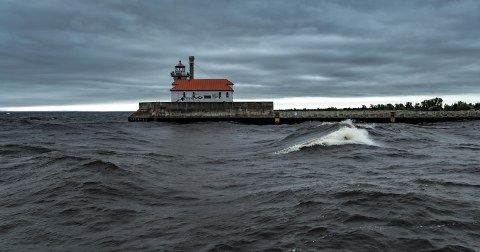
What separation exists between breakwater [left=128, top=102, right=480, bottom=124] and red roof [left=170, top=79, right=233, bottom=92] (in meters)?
4.55

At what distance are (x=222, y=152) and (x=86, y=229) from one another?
1295 centimetres

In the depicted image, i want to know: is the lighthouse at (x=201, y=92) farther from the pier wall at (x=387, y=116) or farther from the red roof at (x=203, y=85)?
the pier wall at (x=387, y=116)

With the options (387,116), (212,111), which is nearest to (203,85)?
(212,111)

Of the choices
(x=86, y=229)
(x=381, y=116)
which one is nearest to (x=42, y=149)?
(x=86, y=229)

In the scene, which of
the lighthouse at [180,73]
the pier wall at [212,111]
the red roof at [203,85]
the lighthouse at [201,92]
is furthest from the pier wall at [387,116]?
the lighthouse at [180,73]

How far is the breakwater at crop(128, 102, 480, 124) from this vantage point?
52.5 metres

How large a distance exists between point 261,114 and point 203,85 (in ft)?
37.0

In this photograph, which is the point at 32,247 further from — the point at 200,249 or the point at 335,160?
the point at 335,160

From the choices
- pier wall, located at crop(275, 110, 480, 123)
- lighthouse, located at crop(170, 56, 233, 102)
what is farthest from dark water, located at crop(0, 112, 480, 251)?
lighthouse, located at crop(170, 56, 233, 102)

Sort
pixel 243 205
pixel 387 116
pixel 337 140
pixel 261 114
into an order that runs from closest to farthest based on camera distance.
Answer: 1. pixel 243 205
2. pixel 337 140
3. pixel 387 116
4. pixel 261 114

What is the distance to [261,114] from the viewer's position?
55.6 meters

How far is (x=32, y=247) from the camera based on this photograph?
675 cm

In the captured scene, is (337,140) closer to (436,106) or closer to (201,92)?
(201,92)

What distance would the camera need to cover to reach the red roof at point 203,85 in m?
60.4
